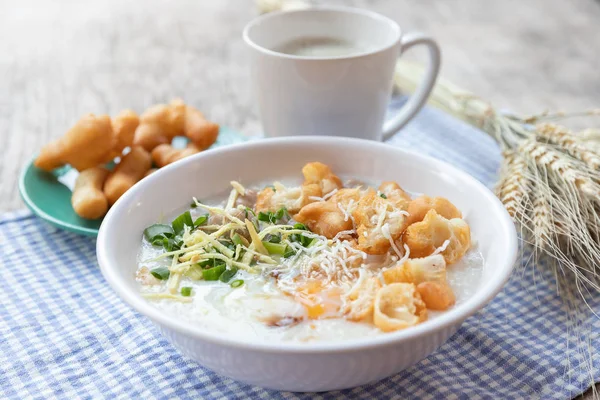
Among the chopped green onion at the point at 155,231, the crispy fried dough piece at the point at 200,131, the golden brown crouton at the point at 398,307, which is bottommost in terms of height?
the crispy fried dough piece at the point at 200,131

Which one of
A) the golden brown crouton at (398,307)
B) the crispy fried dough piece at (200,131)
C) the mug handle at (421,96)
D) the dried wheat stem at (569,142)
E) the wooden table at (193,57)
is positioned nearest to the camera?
the golden brown crouton at (398,307)

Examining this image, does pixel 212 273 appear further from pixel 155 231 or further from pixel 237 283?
pixel 155 231

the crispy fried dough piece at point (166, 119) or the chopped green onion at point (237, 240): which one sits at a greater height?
the chopped green onion at point (237, 240)

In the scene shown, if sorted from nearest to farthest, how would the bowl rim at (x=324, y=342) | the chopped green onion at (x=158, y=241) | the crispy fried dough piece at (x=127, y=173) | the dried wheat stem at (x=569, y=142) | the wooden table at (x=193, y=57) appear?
the bowl rim at (x=324, y=342), the chopped green onion at (x=158, y=241), the dried wheat stem at (x=569, y=142), the crispy fried dough piece at (x=127, y=173), the wooden table at (x=193, y=57)

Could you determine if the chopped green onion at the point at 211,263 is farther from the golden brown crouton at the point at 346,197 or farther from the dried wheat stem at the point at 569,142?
the dried wheat stem at the point at 569,142

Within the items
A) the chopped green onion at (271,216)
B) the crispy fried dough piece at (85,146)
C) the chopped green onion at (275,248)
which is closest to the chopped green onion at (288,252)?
the chopped green onion at (275,248)

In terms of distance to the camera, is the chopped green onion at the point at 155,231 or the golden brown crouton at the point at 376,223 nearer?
the golden brown crouton at the point at 376,223
